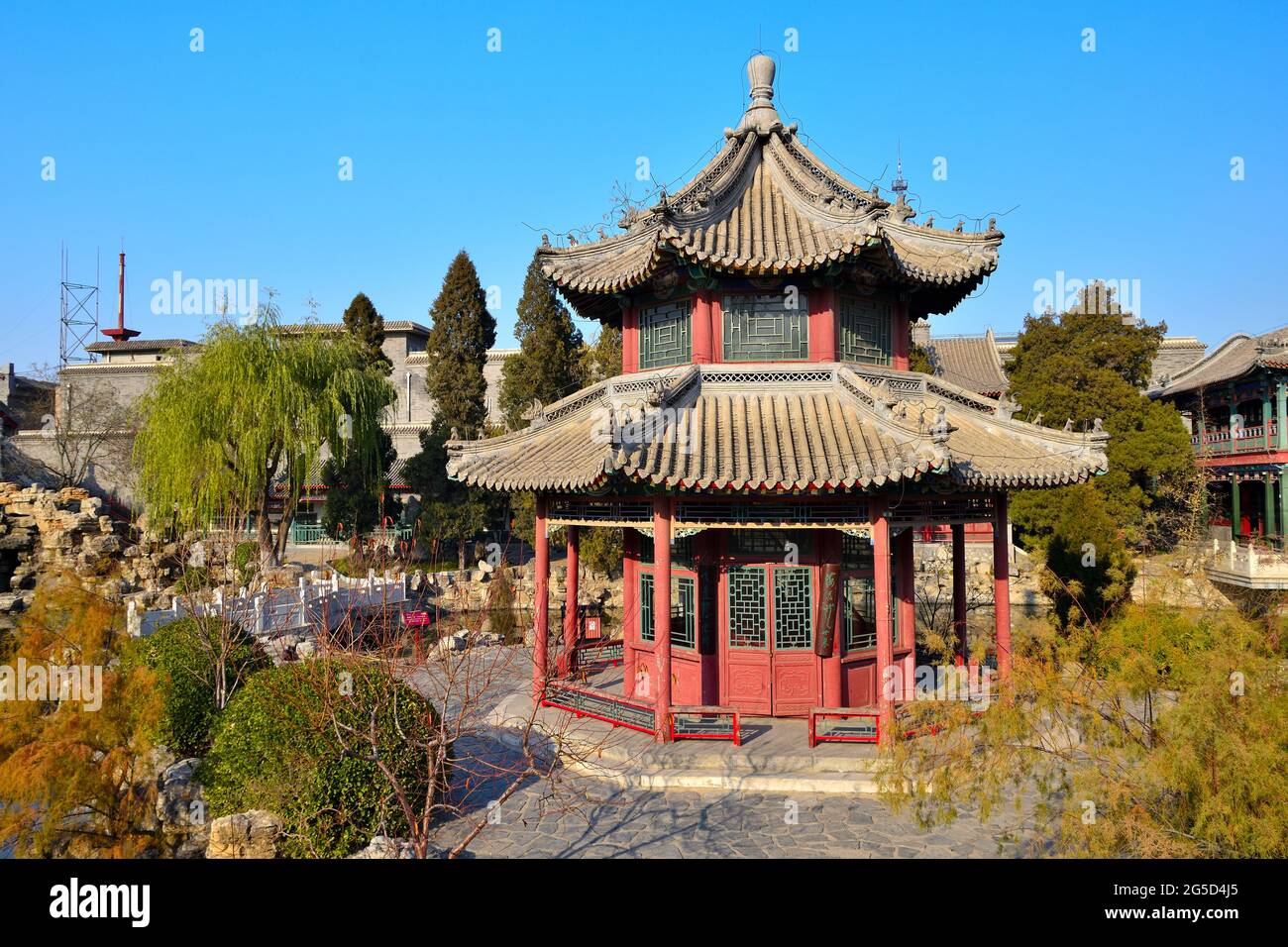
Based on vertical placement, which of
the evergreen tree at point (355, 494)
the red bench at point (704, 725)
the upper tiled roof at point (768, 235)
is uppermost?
the upper tiled roof at point (768, 235)

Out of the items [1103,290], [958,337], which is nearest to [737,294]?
[1103,290]

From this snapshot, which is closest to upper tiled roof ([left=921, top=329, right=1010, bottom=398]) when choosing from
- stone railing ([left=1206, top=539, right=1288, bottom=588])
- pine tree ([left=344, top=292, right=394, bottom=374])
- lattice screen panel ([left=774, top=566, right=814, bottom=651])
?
stone railing ([left=1206, top=539, right=1288, bottom=588])

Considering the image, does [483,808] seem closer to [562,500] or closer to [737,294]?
[562,500]

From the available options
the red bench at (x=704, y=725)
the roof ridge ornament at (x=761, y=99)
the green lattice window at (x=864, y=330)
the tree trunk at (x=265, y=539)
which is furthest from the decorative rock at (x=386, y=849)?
the tree trunk at (x=265, y=539)

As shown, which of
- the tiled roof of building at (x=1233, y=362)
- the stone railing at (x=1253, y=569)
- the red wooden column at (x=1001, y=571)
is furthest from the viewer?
the tiled roof of building at (x=1233, y=362)

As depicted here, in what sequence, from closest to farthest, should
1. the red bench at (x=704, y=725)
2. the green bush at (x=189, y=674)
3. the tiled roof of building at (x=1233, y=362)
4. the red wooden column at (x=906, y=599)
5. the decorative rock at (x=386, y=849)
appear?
the decorative rock at (x=386, y=849) → the red bench at (x=704, y=725) → the green bush at (x=189, y=674) → the red wooden column at (x=906, y=599) → the tiled roof of building at (x=1233, y=362)

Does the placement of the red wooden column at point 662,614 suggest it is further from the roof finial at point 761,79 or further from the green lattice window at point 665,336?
the roof finial at point 761,79

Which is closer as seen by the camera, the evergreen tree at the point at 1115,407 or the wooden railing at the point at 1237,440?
the evergreen tree at the point at 1115,407

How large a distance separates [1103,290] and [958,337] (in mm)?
17594

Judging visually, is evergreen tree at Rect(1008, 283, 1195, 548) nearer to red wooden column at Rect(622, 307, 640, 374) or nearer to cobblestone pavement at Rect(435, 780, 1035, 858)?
red wooden column at Rect(622, 307, 640, 374)

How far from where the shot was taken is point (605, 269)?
39.3 ft

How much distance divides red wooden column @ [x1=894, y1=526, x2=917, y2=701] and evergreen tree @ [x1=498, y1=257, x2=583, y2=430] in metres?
19.2

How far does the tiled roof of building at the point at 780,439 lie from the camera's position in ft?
29.6

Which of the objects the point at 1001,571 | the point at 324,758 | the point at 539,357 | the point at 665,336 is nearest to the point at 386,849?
the point at 324,758
